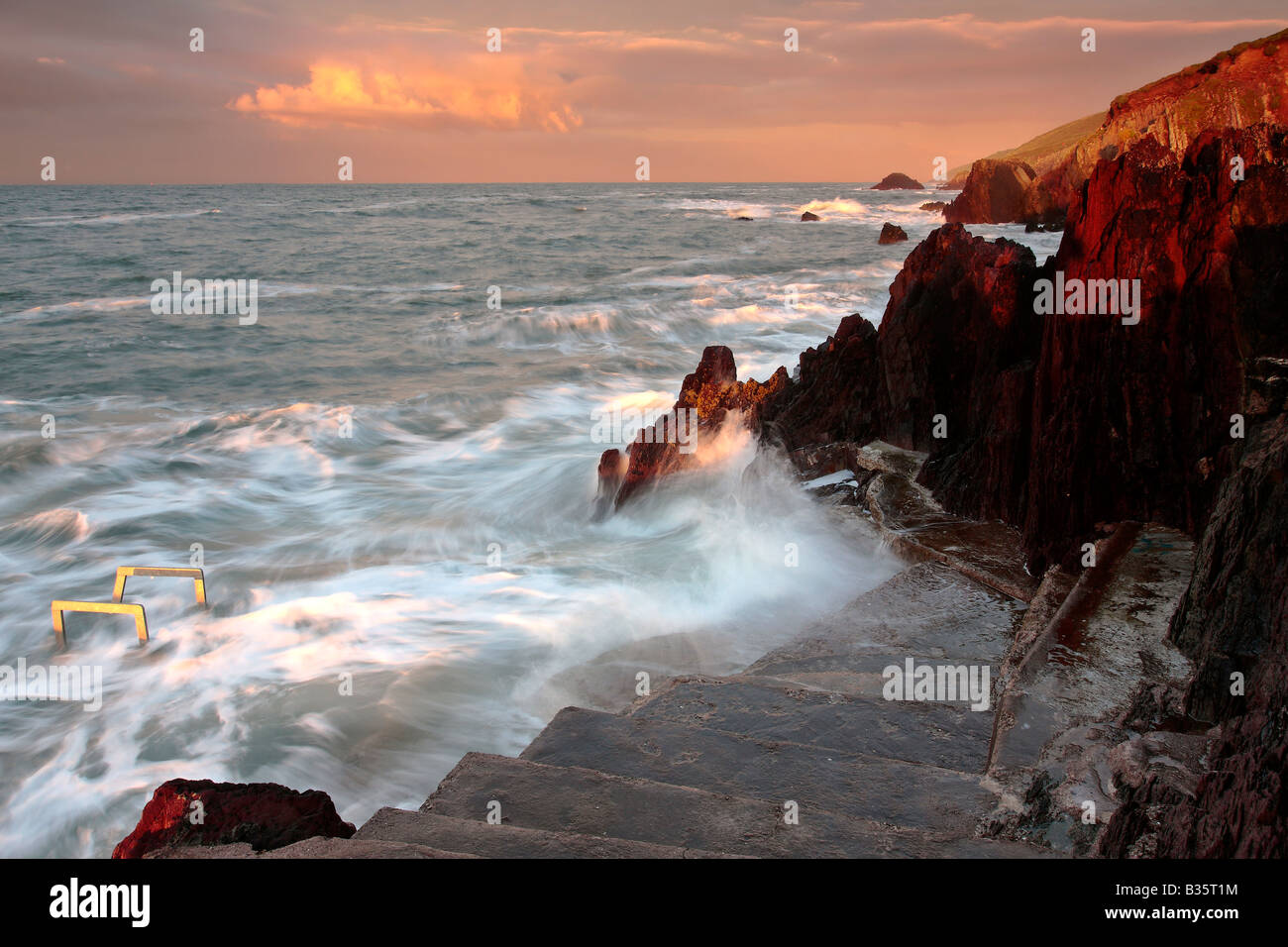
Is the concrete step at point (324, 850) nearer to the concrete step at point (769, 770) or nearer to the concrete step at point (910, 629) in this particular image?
the concrete step at point (769, 770)

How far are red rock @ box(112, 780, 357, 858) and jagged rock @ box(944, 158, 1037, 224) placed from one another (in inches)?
2208

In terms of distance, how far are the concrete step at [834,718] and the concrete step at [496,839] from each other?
154cm

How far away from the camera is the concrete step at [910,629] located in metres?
5.27

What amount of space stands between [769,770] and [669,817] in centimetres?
82

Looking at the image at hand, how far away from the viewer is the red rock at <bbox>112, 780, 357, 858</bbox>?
9.30 ft

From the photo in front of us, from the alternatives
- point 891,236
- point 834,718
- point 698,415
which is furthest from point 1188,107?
point 834,718

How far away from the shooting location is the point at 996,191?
51.4m

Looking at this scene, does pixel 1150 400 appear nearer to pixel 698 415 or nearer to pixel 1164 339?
pixel 1164 339
